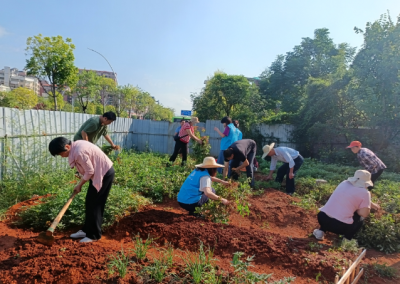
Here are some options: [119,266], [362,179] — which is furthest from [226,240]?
[362,179]

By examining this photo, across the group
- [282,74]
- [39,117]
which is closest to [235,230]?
[39,117]

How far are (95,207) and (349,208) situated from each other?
11.2 ft

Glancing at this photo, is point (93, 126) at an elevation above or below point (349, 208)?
above

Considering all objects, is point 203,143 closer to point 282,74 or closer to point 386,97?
point 386,97

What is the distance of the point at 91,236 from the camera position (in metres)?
3.41

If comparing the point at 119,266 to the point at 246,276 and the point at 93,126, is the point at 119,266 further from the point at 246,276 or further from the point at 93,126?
the point at 93,126

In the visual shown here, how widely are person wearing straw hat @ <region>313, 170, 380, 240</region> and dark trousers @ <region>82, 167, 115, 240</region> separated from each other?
3048mm

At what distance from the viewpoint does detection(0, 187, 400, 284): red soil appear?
2578mm

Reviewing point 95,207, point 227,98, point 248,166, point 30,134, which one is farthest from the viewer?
point 227,98

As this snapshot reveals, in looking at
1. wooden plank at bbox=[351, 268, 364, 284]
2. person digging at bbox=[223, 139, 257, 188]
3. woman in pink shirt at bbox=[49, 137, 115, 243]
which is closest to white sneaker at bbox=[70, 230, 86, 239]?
woman in pink shirt at bbox=[49, 137, 115, 243]

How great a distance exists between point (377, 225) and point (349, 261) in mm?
1333

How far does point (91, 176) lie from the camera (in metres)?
3.28

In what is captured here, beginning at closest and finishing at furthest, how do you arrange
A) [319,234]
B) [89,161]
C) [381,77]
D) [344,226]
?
[89,161]
[344,226]
[319,234]
[381,77]

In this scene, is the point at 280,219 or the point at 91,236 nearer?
the point at 91,236
